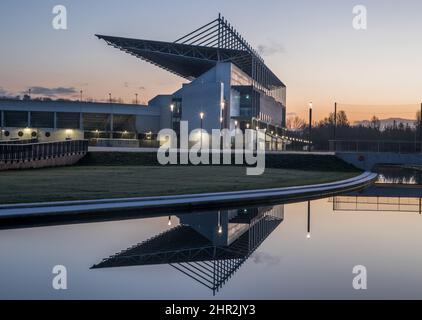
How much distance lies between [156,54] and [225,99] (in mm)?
11210

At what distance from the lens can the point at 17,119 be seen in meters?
66.2

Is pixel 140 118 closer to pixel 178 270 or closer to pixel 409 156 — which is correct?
pixel 409 156

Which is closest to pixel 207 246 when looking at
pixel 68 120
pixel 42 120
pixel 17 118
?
pixel 68 120

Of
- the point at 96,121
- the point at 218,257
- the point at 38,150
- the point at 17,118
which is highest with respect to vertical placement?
the point at 17,118

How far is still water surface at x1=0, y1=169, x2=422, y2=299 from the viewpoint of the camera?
709 centimetres

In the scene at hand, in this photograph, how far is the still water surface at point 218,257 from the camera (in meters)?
7.09
